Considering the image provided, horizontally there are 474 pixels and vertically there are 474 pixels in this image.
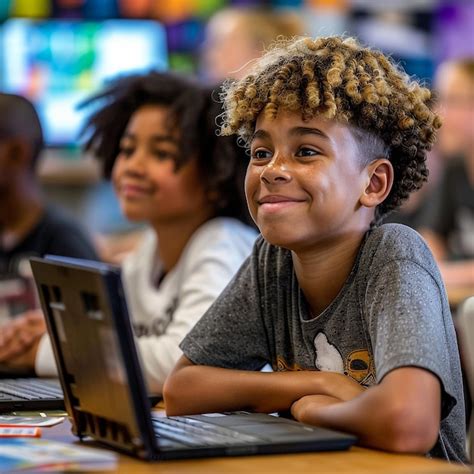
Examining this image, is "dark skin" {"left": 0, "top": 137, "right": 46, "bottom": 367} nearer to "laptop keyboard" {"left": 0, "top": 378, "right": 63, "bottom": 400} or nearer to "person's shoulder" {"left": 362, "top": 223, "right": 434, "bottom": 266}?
"laptop keyboard" {"left": 0, "top": 378, "right": 63, "bottom": 400}

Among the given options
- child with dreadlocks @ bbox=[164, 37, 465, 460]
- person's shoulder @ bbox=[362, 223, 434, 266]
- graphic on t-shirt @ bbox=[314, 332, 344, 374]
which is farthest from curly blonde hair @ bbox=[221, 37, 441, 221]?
graphic on t-shirt @ bbox=[314, 332, 344, 374]

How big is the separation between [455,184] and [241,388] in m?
3.17

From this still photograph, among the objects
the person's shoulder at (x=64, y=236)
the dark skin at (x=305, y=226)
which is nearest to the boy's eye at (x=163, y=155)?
the person's shoulder at (x=64, y=236)

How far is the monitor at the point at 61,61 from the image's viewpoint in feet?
17.7

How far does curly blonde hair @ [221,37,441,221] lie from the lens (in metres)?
1.52

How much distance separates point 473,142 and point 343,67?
3239mm

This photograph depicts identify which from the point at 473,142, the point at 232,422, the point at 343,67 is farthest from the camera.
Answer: the point at 473,142

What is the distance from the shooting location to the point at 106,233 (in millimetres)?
5527

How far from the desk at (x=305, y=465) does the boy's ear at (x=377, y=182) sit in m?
0.44

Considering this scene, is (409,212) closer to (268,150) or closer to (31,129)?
(31,129)

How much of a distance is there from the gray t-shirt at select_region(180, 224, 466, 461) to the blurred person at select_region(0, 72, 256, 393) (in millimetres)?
547

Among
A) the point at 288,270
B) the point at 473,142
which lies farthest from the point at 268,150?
the point at 473,142

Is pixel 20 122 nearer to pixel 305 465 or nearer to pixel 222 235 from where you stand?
pixel 222 235

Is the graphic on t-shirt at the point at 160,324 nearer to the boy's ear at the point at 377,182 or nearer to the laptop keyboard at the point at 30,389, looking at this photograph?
the laptop keyboard at the point at 30,389
